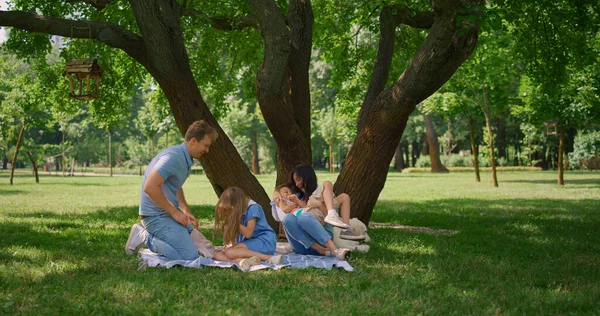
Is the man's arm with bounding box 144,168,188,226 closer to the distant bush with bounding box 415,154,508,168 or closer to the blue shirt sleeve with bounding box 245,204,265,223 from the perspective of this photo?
the blue shirt sleeve with bounding box 245,204,265,223

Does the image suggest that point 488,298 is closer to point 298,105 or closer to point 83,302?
point 83,302

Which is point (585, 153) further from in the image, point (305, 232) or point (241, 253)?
point (241, 253)

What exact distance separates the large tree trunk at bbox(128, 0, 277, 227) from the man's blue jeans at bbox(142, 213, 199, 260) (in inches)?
122

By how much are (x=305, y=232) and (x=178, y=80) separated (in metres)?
3.93

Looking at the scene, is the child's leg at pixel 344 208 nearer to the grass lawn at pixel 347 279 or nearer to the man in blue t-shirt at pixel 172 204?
the grass lawn at pixel 347 279

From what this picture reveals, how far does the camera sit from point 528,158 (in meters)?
55.1

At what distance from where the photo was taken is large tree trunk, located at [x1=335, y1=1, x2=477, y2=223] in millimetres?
8970

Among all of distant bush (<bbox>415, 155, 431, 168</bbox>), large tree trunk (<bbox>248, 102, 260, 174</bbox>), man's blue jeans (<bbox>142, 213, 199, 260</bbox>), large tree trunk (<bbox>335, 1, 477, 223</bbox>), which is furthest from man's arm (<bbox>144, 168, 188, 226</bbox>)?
distant bush (<bbox>415, 155, 431, 168</bbox>)

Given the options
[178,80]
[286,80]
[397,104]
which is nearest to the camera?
[397,104]

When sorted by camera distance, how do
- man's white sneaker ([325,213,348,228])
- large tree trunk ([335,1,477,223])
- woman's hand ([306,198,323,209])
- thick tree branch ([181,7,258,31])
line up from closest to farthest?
man's white sneaker ([325,213,348,228]) < woman's hand ([306,198,323,209]) < large tree trunk ([335,1,477,223]) < thick tree branch ([181,7,258,31])

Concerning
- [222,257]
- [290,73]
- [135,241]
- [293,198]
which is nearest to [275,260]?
[222,257]

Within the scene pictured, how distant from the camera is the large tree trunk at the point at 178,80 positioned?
9797 mm

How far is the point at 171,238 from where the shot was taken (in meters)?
6.98

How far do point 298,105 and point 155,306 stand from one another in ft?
21.8
